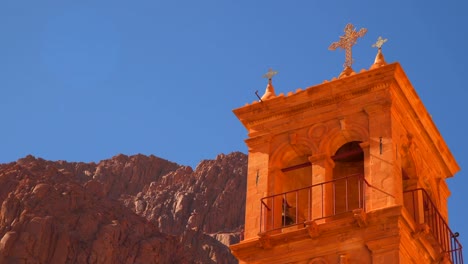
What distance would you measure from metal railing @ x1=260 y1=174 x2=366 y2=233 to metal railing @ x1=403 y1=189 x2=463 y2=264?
1500 mm

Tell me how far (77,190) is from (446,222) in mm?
112033

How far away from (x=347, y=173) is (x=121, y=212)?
110 meters

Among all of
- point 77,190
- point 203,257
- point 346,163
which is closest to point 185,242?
point 203,257

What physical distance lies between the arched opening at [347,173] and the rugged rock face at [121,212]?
92.2m

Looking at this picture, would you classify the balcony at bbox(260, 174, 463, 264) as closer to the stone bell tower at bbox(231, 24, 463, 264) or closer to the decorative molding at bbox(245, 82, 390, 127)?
the stone bell tower at bbox(231, 24, 463, 264)

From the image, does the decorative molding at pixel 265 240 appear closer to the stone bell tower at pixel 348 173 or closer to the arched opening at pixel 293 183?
the stone bell tower at pixel 348 173

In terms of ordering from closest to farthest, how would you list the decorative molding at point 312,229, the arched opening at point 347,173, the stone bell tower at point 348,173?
the stone bell tower at point 348,173
the decorative molding at point 312,229
the arched opening at point 347,173

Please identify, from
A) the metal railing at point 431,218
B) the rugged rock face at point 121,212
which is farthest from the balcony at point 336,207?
the rugged rock face at point 121,212

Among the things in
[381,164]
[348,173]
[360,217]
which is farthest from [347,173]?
[360,217]

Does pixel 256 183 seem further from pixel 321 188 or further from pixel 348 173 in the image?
pixel 348 173

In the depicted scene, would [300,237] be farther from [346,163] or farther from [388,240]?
[346,163]

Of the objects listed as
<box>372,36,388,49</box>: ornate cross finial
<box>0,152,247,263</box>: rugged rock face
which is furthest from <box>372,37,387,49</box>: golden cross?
<box>0,152,247,263</box>: rugged rock face

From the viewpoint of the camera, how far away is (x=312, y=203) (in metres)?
27.4

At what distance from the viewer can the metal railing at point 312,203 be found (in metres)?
27.2
